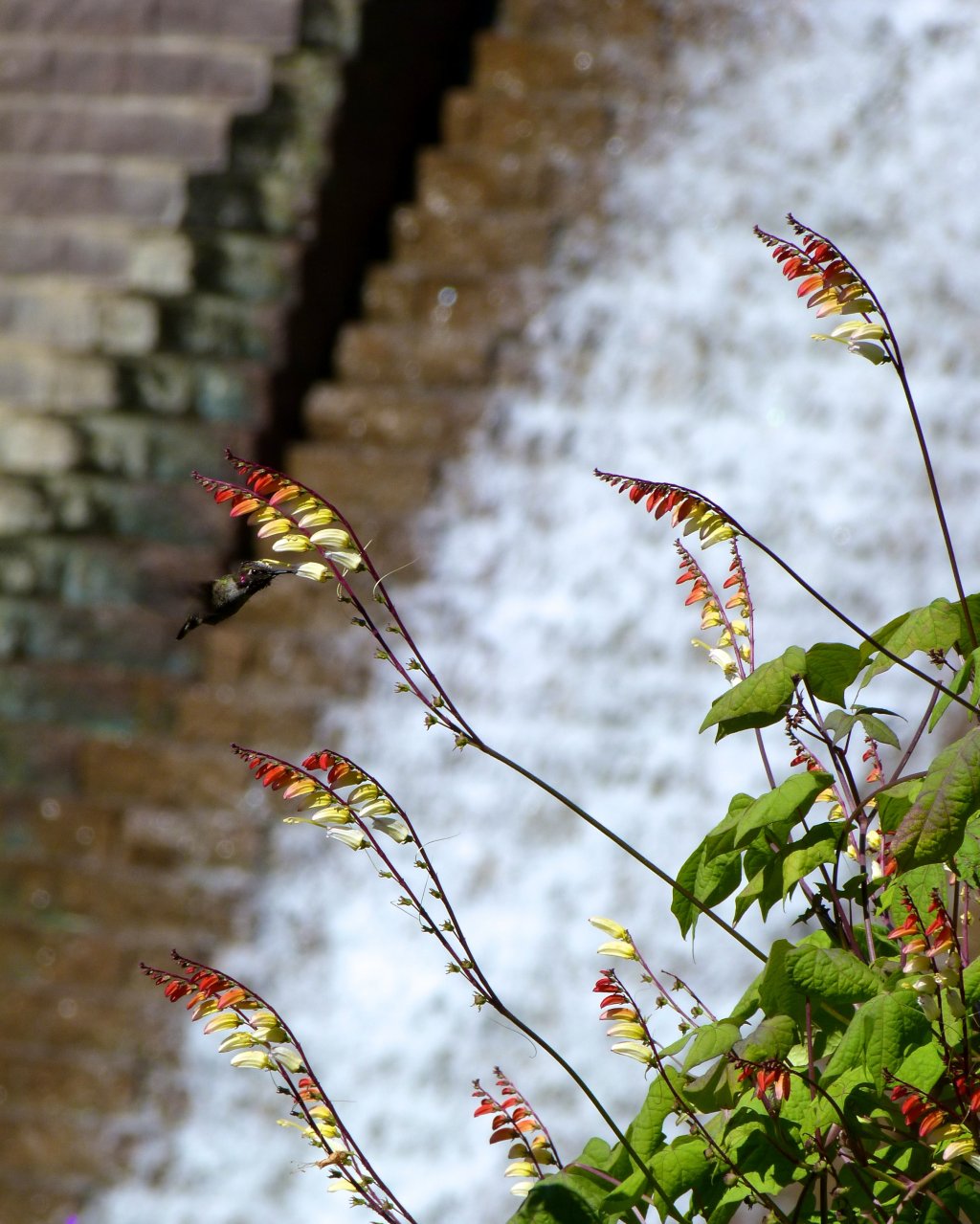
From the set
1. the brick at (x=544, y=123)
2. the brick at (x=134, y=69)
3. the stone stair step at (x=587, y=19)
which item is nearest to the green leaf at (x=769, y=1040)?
the brick at (x=544, y=123)

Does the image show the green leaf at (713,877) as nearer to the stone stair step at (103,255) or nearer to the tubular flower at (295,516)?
the tubular flower at (295,516)

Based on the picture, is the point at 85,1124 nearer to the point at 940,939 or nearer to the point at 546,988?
the point at 546,988

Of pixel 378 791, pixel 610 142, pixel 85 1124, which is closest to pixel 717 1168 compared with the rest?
pixel 378 791

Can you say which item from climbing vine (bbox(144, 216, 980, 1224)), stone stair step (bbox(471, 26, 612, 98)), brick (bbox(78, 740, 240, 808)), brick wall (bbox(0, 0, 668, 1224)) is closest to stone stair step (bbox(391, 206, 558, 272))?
brick wall (bbox(0, 0, 668, 1224))

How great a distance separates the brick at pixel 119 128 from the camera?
16.4 feet

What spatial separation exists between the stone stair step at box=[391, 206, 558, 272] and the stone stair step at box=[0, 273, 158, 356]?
0.96 metres

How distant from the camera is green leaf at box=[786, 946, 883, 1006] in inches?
38.8

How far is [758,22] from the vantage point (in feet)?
16.9

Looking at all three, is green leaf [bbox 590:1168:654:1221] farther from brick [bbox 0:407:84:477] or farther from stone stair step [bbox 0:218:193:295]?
stone stair step [bbox 0:218:193:295]

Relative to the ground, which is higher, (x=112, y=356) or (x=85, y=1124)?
(x=112, y=356)

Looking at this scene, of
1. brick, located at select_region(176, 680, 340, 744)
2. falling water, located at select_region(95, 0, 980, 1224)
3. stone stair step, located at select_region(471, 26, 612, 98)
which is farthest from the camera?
stone stair step, located at select_region(471, 26, 612, 98)

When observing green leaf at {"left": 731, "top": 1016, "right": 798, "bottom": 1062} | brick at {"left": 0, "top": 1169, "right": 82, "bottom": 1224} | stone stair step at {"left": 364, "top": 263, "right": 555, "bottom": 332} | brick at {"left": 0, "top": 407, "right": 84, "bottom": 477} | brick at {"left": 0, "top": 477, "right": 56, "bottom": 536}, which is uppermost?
stone stair step at {"left": 364, "top": 263, "right": 555, "bottom": 332}

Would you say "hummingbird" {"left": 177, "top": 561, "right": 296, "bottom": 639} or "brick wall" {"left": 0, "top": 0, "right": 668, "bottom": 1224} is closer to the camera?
"hummingbird" {"left": 177, "top": 561, "right": 296, "bottom": 639}

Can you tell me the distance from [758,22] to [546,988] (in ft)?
10.8
